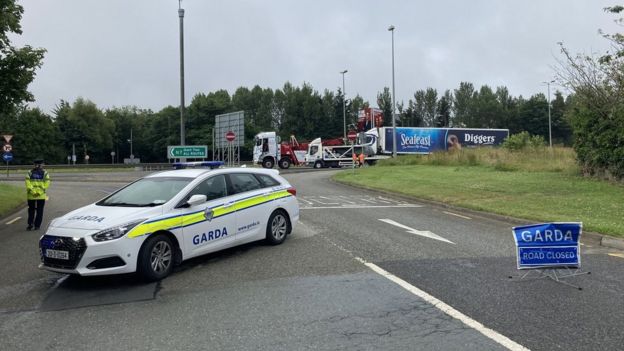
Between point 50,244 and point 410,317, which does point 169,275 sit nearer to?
point 50,244

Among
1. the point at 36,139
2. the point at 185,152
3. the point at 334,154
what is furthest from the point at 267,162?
the point at 36,139

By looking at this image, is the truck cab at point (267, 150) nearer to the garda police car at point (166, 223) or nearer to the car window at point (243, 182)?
the garda police car at point (166, 223)

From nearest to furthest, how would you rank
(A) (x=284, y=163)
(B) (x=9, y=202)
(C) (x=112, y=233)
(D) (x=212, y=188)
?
(C) (x=112, y=233) → (D) (x=212, y=188) → (B) (x=9, y=202) → (A) (x=284, y=163)

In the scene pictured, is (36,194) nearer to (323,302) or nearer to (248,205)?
(248,205)

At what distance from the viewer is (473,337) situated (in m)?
4.75

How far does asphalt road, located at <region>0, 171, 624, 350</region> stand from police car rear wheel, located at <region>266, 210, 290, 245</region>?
0.24m

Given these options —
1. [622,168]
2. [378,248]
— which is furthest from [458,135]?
[378,248]

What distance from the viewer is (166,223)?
→ 23.6 ft

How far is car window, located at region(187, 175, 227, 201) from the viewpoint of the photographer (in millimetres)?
8039

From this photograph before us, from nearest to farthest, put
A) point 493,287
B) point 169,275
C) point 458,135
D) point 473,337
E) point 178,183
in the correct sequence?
point 473,337
point 493,287
point 169,275
point 178,183
point 458,135

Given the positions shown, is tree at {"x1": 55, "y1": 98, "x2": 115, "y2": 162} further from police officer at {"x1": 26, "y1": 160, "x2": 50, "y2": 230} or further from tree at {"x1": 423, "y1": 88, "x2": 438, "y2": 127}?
police officer at {"x1": 26, "y1": 160, "x2": 50, "y2": 230}

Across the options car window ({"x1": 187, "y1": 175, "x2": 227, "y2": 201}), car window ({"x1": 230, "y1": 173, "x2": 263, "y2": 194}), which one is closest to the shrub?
car window ({"x1": 230, "y1": 173, "x2": 263, "y2": 194})

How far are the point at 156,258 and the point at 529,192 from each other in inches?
553

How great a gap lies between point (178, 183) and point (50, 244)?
1.96m
